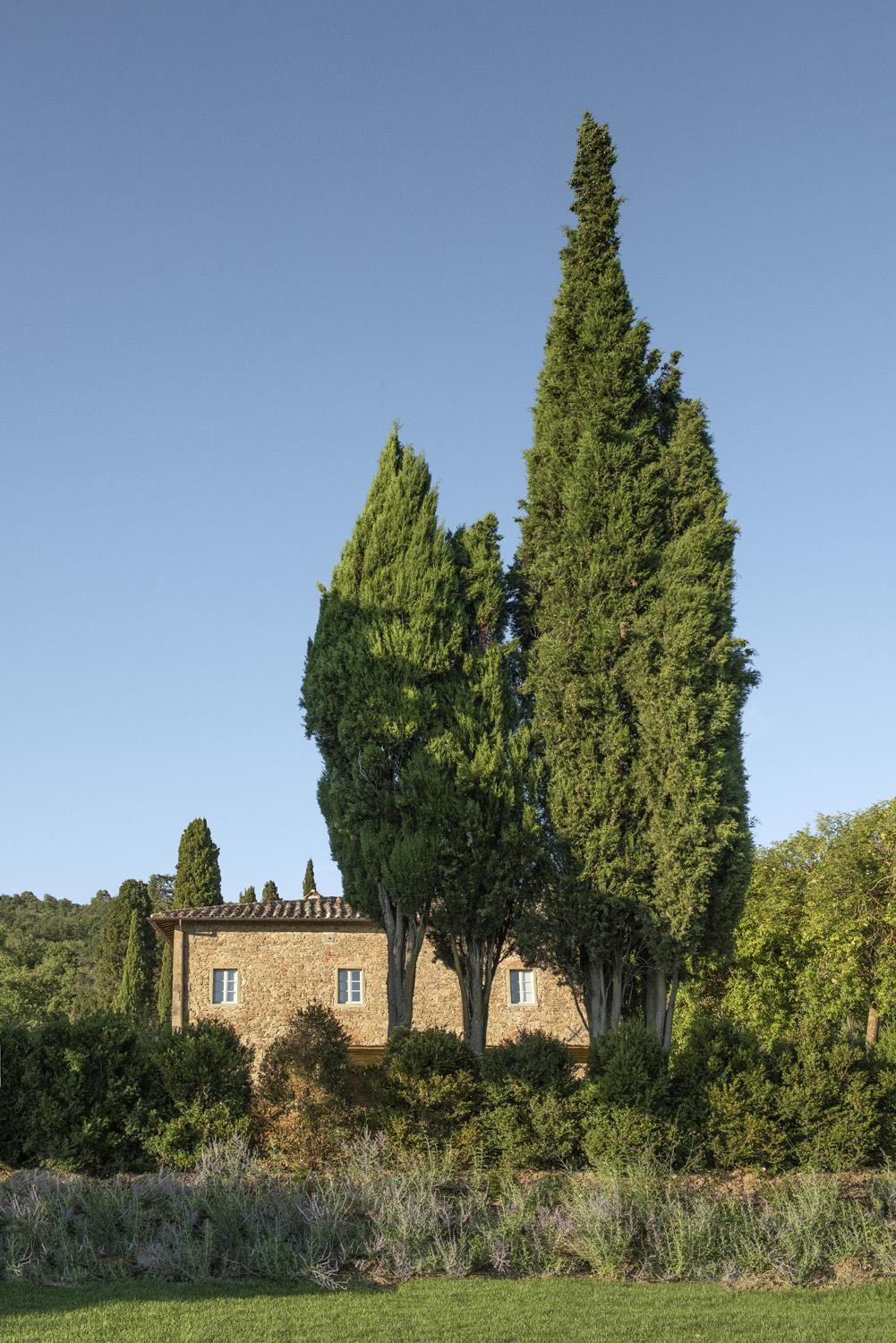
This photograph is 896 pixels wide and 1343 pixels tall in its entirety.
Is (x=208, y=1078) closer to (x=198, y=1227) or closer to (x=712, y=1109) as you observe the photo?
(x=198, y=1227)

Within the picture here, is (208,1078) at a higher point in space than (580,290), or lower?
lower

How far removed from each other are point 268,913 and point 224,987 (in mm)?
2188

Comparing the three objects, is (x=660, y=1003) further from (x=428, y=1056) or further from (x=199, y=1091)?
(x=199, y=1091)

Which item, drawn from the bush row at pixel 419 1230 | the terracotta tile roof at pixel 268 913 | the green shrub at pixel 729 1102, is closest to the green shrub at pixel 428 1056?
the bush row at pixel 419 1230

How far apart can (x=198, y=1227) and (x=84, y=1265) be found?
1.25m

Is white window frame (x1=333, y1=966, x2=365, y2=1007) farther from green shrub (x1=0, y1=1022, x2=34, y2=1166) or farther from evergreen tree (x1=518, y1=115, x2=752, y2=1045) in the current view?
green shrub (x1=0, y1=1022, x2=34, y2=1166)

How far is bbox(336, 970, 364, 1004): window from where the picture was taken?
28.8 meters

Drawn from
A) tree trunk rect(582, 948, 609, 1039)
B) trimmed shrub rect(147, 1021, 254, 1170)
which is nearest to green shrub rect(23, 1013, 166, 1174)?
trimmed shrub rect(147, 1021, 254, 1170)

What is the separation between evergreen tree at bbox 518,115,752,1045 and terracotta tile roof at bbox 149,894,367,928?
13380 mm

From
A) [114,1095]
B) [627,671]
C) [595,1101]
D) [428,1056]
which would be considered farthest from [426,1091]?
[627,671]

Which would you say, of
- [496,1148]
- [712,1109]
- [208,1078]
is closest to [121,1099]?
[208,1078]

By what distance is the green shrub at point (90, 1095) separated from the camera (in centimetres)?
1314

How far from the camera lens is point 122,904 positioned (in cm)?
4709

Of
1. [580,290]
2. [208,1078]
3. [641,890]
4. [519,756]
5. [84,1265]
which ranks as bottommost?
[84,1265]
